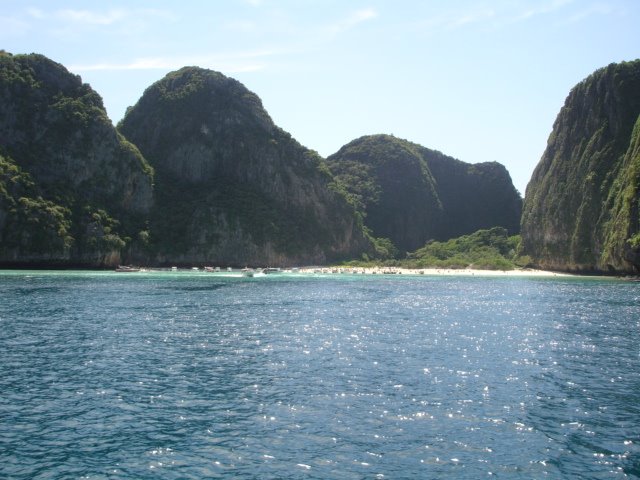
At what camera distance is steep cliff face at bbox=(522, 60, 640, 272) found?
13128 centimetres

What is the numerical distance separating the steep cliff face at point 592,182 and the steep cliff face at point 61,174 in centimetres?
12273

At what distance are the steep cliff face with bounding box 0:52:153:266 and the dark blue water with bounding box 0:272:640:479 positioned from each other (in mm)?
89389

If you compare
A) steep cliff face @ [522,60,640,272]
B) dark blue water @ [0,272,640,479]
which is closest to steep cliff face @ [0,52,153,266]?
dark blue water @ [0,272,640,479]

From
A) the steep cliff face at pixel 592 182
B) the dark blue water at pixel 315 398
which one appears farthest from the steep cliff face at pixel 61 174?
the steep cliff face at pixel 592 182

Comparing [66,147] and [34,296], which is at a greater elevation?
[66,147]

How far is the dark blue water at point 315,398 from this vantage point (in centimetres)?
1852

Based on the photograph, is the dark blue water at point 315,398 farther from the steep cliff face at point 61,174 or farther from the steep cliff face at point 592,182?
the steep cliff face at point 592,182

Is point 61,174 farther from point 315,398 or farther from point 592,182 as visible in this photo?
point 315,398

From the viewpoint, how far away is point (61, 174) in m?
152

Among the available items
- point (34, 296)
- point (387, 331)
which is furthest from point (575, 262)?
point (34, 296)

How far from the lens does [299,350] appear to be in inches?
1500

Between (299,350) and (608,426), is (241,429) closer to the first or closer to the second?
(608,426)

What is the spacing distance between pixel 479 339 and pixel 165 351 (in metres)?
23.2

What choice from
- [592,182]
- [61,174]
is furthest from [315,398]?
[592,182]
